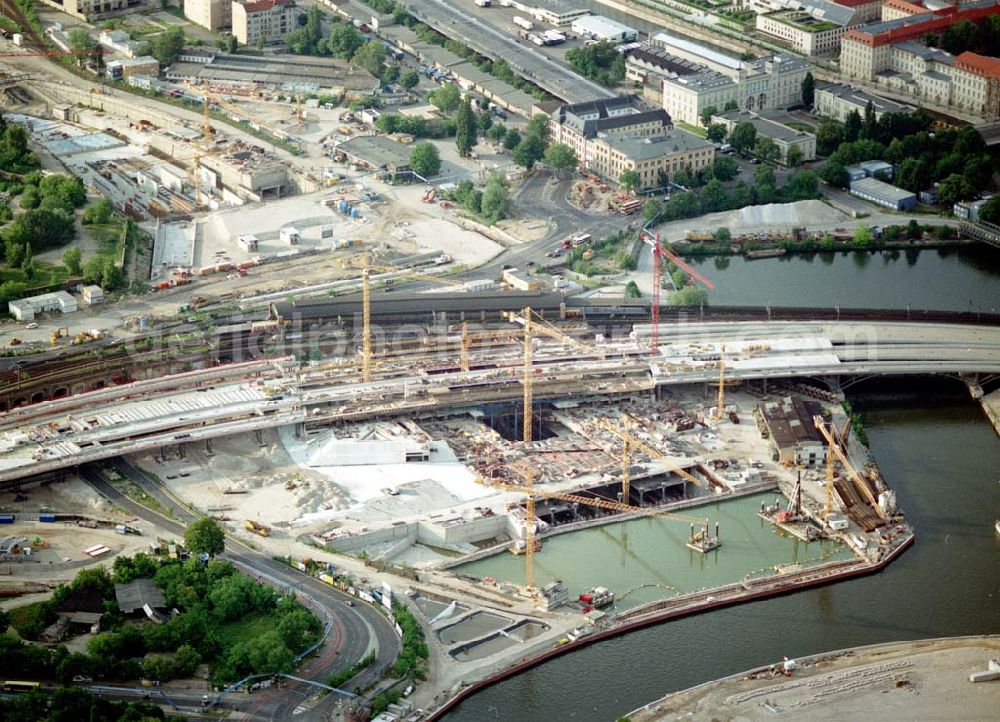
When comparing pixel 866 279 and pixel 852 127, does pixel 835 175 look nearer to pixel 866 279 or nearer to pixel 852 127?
pixel 852 127

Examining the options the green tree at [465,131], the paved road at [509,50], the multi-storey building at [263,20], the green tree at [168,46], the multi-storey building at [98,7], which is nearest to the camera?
the green tree at [465,131]

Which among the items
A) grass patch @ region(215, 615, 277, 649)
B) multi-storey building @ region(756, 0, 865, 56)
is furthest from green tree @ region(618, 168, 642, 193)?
grass patch @ region(215, 615, 277, 649)

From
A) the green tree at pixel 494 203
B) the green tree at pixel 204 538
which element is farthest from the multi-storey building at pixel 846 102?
the green tree at pixel 204 538

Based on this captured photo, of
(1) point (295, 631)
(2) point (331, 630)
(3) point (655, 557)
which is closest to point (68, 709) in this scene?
(1) point (295, 631)

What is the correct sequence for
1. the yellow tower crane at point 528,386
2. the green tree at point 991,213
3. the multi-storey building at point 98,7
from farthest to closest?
the multi-storey building at point 98,7 < the green tree at point 991,213 < the yellow tower crane at point 528,386

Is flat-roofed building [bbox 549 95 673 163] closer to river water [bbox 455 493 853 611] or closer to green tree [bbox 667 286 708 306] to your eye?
green tree [bbox 667 286 708 306]

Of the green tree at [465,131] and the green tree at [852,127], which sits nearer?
the green tree at [465,131]

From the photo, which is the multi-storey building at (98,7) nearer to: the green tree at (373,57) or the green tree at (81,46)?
the green tree at (81,46)
